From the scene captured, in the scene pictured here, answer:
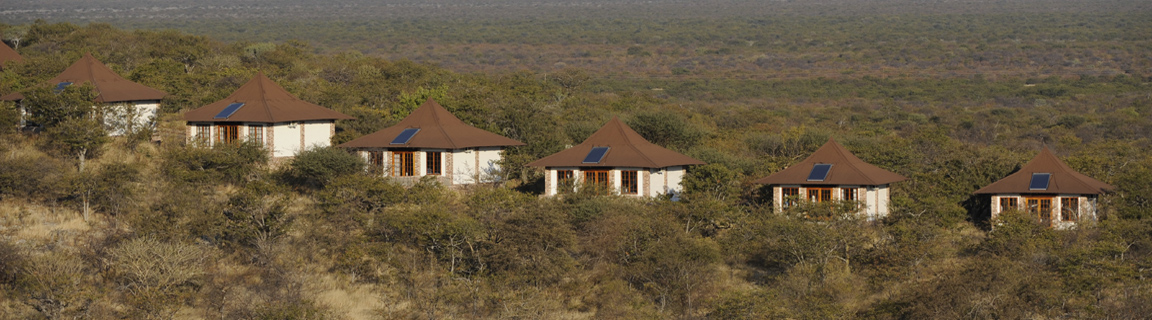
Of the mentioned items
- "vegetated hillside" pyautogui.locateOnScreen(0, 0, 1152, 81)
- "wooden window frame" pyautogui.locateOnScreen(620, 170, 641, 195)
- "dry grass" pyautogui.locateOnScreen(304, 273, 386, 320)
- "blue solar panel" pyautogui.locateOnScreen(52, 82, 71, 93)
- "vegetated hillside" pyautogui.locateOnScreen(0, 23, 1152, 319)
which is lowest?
"dry grass" pyautogui.locateOnScreen(304, 273, 386, 320)

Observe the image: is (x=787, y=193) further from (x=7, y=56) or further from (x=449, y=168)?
(x=7, y=56)

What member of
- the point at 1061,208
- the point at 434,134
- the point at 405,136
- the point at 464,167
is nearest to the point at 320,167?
the point at 405,136

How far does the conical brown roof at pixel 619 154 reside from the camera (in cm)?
3659

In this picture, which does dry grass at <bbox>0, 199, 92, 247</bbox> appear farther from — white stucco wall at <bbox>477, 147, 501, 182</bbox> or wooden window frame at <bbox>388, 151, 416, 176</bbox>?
white stucco wall at <bbox>477, 147, 501, 182</bbox>

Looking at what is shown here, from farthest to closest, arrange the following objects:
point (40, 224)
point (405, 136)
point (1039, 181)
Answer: point (405, 136) < point (1039, 181) < point (40, 224)

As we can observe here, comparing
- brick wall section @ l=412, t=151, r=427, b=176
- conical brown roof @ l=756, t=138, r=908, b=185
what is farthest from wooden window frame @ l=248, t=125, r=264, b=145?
conical brown roof @ l=756, t=138, r=908, b=185

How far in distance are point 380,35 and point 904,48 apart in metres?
69.3

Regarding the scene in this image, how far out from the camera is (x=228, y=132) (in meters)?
38.9

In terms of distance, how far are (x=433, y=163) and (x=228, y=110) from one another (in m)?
7.09

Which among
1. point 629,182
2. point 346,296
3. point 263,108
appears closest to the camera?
point 346,296

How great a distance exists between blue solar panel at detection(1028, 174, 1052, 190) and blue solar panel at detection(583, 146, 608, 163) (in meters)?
12.3

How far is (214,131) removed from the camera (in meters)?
39.0

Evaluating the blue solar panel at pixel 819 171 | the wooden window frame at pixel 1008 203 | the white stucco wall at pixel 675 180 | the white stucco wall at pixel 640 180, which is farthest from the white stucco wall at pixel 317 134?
the wooden window frame at pixel 1008 203

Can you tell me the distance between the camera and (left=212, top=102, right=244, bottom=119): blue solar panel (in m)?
39.0
